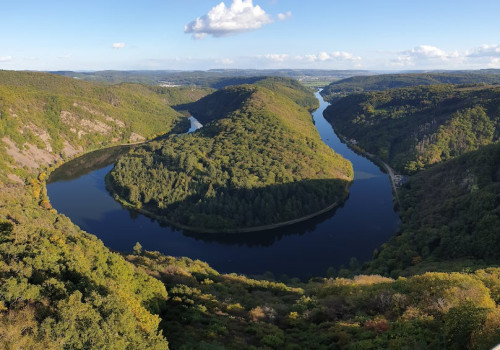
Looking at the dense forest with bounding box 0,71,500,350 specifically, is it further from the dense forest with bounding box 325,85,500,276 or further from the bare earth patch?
the bare earth patch

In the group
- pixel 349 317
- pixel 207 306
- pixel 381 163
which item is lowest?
pixel 381 163

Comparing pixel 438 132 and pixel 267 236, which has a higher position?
pixel 438 132

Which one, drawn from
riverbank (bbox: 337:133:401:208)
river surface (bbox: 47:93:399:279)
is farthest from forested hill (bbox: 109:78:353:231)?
riverbank (bbox: 337:133:401:208)

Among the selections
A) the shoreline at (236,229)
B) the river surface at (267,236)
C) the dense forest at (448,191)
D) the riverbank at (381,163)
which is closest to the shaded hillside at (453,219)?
the dense forest at (448,191)

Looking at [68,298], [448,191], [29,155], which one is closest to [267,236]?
[448,191]

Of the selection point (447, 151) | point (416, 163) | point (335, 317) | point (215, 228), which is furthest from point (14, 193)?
point (447, 151)

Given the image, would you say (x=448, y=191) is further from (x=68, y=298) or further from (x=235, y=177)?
(x=68, y=298)

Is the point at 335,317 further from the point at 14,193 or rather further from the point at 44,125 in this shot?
the point at 44,125
